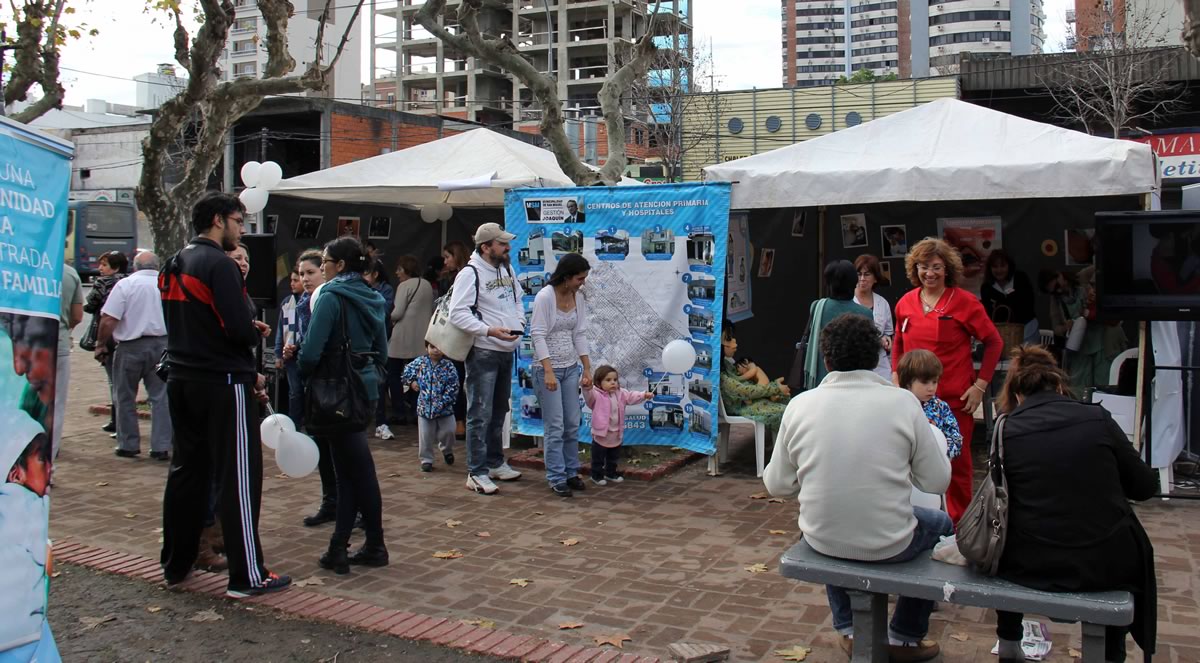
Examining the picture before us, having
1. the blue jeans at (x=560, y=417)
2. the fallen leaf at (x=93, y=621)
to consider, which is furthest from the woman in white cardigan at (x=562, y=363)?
the fallen leaf at (x=93, y=621)

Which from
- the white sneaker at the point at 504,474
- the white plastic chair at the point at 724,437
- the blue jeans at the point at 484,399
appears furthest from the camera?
the white plastic chair at the point at 724,437

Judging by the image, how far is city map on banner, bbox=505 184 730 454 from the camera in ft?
24.9

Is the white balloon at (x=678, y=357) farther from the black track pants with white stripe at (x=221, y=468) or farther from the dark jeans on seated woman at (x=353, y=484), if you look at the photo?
the black track pants with white stripe at (x=221, y=468)

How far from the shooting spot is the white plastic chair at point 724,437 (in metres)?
7.64

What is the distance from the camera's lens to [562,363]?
704 cm

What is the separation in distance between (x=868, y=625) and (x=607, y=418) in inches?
145

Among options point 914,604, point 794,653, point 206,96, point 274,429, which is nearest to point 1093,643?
point 914,604

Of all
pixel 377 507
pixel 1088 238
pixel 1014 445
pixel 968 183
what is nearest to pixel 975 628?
pixel 1014 445

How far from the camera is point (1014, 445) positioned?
355 cm

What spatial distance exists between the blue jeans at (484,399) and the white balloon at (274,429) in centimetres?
197

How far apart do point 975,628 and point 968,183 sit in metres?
3.70

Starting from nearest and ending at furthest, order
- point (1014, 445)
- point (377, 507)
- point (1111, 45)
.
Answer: point (1014, 445), point (377, 507), point (1111, 45)

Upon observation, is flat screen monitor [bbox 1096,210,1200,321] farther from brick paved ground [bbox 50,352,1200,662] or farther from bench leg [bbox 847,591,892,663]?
bench leg [bbox 847,591,892,663]

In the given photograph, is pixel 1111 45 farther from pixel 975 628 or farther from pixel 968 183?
pixel 975 628
